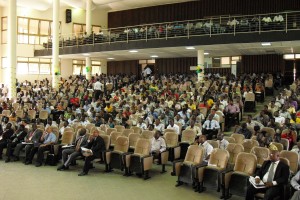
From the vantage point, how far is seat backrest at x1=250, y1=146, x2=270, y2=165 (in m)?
7.37

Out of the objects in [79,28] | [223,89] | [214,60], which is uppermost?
[79,28]

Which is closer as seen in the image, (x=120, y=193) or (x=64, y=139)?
(x=120, y=193)

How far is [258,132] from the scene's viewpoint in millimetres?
8984

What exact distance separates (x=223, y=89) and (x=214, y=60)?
354 inches

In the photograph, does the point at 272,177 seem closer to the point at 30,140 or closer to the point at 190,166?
the point at 190,166

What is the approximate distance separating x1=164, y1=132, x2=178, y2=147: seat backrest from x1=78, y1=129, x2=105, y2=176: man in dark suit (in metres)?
1.81

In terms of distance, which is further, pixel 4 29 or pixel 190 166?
pixel 4 29

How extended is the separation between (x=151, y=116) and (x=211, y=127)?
2463 mm

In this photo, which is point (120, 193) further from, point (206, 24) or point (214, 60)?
point (214, 60)

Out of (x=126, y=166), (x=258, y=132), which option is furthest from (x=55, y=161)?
(x=258, y=132)

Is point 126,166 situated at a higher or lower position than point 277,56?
lower

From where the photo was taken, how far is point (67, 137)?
10109 mm

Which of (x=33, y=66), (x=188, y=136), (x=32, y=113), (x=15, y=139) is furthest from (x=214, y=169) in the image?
(x=33, y=66)

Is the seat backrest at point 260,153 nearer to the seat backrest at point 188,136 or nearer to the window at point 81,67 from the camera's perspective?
the seat backrest at point 188,136
